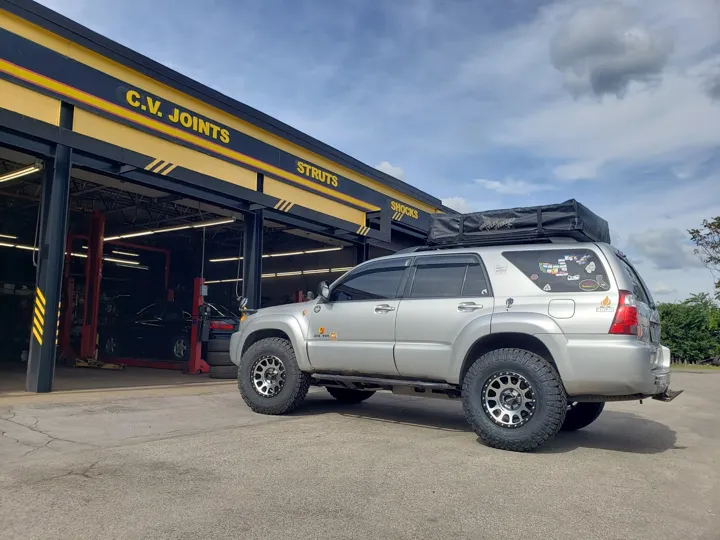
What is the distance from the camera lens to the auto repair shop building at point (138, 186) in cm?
812

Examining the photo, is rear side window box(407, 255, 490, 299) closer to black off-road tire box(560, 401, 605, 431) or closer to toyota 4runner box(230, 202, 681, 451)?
toyota 4runner box(230, 202, 681, 451)

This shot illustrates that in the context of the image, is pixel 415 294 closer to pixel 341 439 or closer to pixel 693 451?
pixel 341 439

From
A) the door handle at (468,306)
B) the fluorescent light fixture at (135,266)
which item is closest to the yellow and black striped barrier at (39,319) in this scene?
the door handle at (468,306)

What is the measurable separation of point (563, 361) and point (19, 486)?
428 centimetres

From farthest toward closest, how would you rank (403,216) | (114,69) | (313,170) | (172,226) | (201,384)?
(403,216) → (172,226) → (313,170) → (201,384) → (114,69)

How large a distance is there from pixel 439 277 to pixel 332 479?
259 centimetres

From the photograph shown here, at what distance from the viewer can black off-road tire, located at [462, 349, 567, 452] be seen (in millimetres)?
4852

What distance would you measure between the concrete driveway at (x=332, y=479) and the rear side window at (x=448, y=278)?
58.2 inches

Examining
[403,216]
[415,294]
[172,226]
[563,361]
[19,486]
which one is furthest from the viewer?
[403,216]

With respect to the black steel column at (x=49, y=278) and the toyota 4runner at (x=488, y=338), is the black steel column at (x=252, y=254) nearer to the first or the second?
the black steel column at (x=49, y=278)

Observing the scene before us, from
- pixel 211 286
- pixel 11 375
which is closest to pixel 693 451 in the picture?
pixel 11 375

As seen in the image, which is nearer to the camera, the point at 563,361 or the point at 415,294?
the point at 563,361

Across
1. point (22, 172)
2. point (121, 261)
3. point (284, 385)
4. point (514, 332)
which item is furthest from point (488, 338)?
point (121, 261)

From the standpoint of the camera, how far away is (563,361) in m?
4.91
